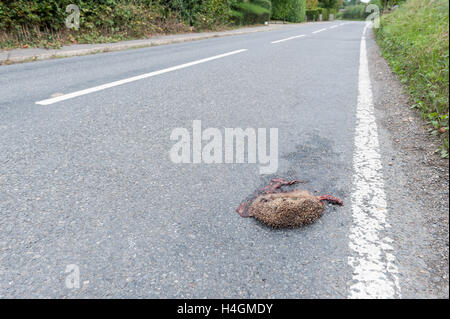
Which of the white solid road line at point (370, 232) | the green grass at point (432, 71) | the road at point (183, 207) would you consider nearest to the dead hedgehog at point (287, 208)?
the road at point (183, 207)

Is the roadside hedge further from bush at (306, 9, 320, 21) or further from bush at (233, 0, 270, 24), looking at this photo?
bush at (306, 9, 320, 21)

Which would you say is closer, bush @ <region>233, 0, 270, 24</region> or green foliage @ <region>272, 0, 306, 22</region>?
bush @ <region>233, 0, 270, 24</region>

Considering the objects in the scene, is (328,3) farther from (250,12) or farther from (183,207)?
(183,207)

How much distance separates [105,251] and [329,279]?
0.96 metres

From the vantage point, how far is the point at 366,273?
→ 49.9 inches

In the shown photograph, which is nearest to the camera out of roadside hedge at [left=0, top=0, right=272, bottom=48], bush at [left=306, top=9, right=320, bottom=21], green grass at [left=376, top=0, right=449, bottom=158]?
green grass at [left=376, top=0, right=449, bottom=158]

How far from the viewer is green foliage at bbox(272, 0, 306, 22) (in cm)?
3062

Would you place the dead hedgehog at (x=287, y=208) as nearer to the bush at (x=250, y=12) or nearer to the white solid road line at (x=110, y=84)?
the white solid road line at (x=110, y=84)

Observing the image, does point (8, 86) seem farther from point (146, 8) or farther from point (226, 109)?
point (146, 8)

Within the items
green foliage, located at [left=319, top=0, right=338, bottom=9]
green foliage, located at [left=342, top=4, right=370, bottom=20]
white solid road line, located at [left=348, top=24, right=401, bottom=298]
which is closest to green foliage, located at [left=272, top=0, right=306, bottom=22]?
green foliage, located at [left=319, top=0, right=338, bottom=9]

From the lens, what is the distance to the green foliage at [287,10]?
30625 millimetres

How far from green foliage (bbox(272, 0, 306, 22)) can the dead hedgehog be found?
3286 centimetres

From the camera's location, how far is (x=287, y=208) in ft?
5.17

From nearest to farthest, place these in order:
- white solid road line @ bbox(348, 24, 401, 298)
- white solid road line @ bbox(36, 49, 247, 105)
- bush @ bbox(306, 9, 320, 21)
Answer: white solid road line @ bbox(348, 24, 401, 298) → white solid road line @ bbox(36, 49, 247, 105) → bush @ bbox(306, 9, 320, 21)
